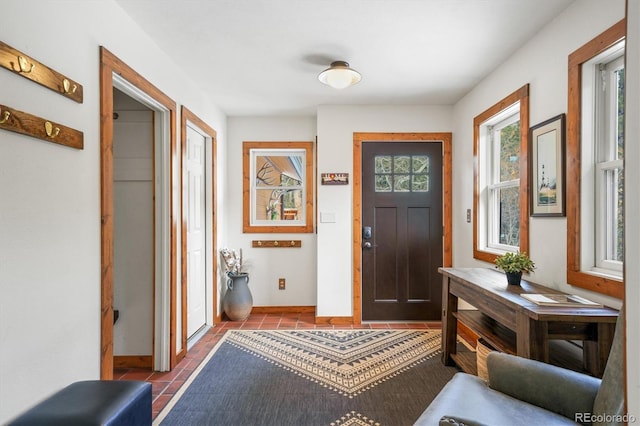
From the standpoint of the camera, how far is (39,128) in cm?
140

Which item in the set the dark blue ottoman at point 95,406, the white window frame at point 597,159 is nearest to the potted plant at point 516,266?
the white window frame at point 597,159

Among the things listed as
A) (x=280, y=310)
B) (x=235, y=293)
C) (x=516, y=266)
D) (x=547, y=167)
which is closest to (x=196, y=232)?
(x=235, y=293)

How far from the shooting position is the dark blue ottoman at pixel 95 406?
1.29m

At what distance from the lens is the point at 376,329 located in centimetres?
365

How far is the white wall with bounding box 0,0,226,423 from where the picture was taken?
1.29m

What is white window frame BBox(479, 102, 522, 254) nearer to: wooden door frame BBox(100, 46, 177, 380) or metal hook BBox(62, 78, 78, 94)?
wooden door frame BBox(100, 46, 177, 380)

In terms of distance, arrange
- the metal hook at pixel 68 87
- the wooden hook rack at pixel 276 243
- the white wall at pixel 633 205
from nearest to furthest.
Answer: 1. the white wall at pixel 633 205
2. the metal hook at pixel 68 87
3. the wooden hook rack at pixel 276 243

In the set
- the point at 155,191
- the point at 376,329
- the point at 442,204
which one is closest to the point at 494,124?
the point at 442,204

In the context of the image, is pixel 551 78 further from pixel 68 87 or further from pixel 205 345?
pixel 205 345

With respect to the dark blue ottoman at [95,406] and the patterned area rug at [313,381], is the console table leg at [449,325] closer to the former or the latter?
the patterned area rug at [313,381]

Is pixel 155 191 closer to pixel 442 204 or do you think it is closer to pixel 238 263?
pixel 238 263

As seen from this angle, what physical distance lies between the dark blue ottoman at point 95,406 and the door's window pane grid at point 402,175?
3.00 m

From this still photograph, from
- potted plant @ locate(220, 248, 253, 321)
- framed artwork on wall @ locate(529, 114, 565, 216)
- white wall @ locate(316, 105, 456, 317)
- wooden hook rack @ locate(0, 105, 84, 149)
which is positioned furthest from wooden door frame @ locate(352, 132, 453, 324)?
wooden hook rack @ locate(0, 105, 84, 149)

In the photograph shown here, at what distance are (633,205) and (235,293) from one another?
12.7 ft
